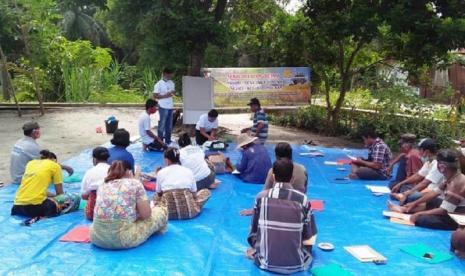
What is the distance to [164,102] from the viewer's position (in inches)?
390

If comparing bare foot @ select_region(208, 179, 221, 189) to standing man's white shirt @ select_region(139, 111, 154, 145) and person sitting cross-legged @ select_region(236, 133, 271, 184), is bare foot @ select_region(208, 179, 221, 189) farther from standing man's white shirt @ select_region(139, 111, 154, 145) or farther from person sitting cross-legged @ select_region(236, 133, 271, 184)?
standing man's white shirt @ select_region(139, 111, 154, 145)

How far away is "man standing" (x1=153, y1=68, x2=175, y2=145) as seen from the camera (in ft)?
32.4

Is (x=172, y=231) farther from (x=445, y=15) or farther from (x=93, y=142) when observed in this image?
(x=445, y=15)

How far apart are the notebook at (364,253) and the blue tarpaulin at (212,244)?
6 cm

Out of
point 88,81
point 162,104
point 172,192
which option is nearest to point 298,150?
point 162,104

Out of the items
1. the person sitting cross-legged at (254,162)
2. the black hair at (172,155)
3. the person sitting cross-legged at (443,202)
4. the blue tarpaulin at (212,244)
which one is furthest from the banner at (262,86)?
the black hair at (172,155)

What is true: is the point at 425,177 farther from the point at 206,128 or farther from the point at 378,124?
the point at 378,124

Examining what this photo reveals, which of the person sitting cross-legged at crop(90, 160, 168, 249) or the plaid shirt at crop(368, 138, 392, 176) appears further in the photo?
the plaid shirt at crop(368, 138, 392, 176)

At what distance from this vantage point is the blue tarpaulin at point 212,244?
401cm

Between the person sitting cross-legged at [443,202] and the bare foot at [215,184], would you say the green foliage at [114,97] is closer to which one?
the bare foot at [215,184]

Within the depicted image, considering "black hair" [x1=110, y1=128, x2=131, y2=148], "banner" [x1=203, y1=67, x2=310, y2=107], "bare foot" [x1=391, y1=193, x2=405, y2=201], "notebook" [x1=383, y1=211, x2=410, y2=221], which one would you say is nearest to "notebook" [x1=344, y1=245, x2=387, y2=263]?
"notebook" [x1=383, y1=211, x2=410, y2=221]

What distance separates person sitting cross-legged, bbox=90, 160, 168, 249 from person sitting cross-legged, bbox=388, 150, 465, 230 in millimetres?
2913

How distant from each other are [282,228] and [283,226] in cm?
2

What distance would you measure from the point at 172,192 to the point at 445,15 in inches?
263
